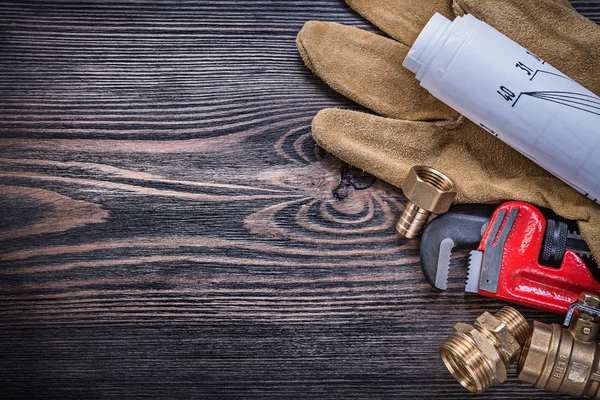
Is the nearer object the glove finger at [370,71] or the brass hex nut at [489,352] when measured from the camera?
the brass hex nut at [489,352]

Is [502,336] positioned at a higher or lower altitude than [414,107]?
lower

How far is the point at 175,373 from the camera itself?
978 millimetres

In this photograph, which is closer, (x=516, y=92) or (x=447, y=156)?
(x=516, y=92)

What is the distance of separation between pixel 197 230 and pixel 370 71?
16.7 inches

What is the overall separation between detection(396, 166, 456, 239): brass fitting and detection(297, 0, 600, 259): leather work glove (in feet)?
0.12

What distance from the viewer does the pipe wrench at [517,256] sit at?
0.89m

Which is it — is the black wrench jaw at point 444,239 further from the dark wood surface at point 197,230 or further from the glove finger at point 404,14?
the glove finger at point 404,14

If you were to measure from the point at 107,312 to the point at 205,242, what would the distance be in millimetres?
224

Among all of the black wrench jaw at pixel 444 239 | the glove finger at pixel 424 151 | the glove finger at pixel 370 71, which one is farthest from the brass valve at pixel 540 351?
the glove finger at pixel 370 71

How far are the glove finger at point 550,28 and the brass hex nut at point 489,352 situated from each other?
459 mm

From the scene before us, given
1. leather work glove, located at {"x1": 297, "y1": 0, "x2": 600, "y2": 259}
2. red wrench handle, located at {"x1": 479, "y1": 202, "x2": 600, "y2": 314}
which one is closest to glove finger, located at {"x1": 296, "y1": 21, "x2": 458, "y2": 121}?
leather work glove, located at {"x1": 297, "y1": 0, "x2": 600, "y2": 259}

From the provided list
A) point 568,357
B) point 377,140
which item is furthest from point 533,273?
point 377,140

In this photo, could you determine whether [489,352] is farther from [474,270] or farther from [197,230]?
[197,230]

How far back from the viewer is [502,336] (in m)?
0.85
